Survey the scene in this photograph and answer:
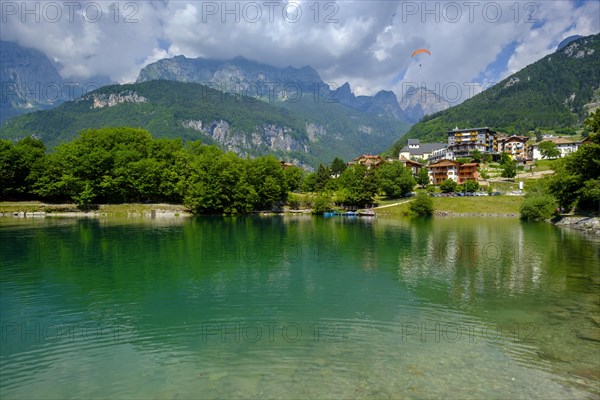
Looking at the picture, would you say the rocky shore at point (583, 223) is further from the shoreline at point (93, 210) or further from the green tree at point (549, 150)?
the green tree at point (549, 150)

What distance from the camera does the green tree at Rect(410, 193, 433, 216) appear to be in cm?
9969

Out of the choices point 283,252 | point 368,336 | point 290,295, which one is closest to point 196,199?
point 283,252

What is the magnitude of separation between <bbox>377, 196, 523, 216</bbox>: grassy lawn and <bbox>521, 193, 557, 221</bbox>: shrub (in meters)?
11.8

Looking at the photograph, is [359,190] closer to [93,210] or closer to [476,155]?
[93,210]

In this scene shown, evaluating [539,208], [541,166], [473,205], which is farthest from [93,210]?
[541,166]

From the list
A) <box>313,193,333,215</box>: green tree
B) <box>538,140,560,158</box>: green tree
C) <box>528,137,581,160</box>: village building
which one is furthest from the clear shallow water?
<box>528,137,581,160</box>: village building

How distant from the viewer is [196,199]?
327ft

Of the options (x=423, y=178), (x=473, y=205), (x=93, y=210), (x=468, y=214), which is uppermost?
(x=423, y=178)

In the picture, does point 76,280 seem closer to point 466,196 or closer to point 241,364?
point 241,364

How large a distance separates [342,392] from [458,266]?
942 inches

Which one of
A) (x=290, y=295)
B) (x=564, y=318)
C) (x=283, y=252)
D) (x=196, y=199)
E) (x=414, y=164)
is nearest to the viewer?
(x=564, y=318)

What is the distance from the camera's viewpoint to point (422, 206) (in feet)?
327

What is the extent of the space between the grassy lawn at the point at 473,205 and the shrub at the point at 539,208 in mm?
11822

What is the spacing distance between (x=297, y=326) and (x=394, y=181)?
338 ft
